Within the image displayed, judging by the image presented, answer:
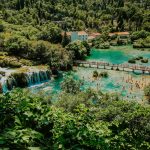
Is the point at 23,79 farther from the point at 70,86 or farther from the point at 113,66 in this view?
the point at 113,66

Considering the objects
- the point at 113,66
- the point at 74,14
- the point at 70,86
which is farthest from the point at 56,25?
the point at 70,86

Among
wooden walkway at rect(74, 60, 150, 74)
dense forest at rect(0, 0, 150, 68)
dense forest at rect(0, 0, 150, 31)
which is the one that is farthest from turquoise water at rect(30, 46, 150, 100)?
dense forest at rect(0, 0, 150, 31)

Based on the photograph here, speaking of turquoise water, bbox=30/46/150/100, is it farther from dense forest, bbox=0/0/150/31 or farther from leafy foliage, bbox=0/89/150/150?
leafy foliage, bbox=0/89/150/150

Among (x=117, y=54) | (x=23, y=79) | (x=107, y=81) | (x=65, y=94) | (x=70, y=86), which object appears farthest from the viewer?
(x=117, y=54)

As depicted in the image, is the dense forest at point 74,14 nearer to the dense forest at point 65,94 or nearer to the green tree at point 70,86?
the dense forest at point 65,94

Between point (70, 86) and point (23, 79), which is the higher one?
point (70, 86)

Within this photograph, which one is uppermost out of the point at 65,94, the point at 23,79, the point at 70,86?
the point at 65,94

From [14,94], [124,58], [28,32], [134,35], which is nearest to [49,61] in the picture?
[124,58]

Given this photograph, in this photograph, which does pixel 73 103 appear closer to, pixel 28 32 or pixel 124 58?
pixel 124 58

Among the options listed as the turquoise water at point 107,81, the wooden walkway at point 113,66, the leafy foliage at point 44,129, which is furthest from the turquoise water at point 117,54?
the leafy foliage at point 44,129
